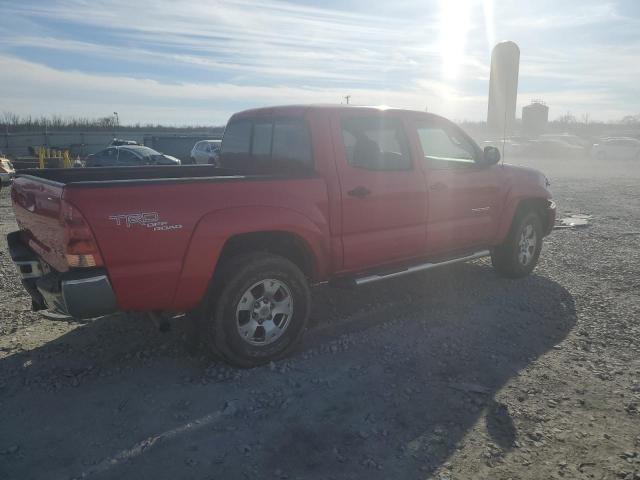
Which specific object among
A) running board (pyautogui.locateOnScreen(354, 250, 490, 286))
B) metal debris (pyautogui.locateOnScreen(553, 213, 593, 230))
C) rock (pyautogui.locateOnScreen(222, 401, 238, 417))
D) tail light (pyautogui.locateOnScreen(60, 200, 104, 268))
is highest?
tail light (pyautogui.locateOnScreen(60, 200, 104, 268))

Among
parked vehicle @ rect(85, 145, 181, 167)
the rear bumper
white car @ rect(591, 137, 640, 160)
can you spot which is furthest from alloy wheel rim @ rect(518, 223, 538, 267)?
white car @ rect(591, 137, 640, 160)

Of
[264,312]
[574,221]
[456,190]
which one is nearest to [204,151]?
[574,221]

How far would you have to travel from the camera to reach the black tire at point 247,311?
12.1 ft

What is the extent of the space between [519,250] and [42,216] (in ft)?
16.8

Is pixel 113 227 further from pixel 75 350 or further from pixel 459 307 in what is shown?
pixel 459 307

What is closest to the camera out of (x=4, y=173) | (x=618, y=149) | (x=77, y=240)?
(x=77, y=240)

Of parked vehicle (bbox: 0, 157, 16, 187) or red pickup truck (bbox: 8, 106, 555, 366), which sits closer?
red pickup truck (bbox: 8, 106, 555, 366)

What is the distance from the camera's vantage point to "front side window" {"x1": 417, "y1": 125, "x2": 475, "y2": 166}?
5047 millimetres

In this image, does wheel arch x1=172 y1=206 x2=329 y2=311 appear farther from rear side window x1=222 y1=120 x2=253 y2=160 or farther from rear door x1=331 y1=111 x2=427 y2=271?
rear side window x1=222 y1=120 x2=253 y2=160

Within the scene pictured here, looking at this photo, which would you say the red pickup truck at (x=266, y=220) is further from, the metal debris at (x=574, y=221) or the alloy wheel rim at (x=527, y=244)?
→ the metal debris at (x=574, y=221)

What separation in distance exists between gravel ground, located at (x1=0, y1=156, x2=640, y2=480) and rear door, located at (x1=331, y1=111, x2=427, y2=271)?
739 millimetres

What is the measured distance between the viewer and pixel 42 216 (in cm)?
340

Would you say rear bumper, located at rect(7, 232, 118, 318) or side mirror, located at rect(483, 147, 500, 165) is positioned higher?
side mirror, located at rect(483, 147, 500, 165)

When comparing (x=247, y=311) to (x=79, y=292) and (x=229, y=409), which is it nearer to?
(x=229, y=409)
